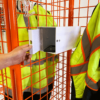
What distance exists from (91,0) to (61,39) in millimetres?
696

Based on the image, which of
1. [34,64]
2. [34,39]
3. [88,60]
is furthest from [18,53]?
[88,60]

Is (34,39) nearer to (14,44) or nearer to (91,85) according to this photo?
(14,44)

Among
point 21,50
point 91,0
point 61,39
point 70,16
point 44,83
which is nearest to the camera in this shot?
point 21,50

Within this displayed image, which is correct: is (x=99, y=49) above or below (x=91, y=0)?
below

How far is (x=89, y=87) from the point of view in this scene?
2.23 ft

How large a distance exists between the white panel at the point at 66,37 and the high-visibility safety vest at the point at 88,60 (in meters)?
0.09

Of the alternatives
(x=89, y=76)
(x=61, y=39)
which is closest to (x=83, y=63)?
(x=89, y=76)

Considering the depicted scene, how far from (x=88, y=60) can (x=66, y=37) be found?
0.69 feet

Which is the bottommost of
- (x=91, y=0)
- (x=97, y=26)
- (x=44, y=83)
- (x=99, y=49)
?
(x=44, y=83)

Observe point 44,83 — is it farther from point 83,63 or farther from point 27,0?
point 27,0

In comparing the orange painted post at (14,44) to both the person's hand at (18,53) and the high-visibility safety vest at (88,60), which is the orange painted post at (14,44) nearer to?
the person's hand at (18,53)

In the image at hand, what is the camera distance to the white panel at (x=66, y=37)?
0.70 metres

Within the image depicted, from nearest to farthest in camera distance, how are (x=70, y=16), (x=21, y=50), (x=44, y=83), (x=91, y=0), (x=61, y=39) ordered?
(x=21, y=50) < (x=61, y=39) < (x=44, y=83) < (x=70, y=16) < (x=91, y=0)

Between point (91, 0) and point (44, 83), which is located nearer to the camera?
point (44, 83)
